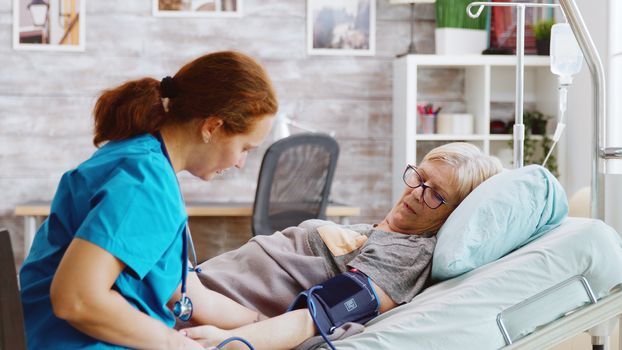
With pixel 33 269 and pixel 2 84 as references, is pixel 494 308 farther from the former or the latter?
pixel 2 84

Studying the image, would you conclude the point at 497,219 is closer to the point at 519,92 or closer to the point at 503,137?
the point at 519,92

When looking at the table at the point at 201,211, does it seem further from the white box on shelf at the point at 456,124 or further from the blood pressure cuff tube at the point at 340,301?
the blood pressure cuff tube at the point at 340,301

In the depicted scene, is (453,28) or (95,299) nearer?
(95,299)

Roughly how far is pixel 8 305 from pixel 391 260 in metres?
0.87

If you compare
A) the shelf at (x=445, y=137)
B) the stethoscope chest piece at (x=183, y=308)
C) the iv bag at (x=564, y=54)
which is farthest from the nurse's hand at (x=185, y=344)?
the shelf at (x=445, y=137)

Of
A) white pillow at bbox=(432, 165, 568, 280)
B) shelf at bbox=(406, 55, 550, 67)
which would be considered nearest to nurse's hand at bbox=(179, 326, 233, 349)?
white pillow at bbox=(432, 165, 568, 280)

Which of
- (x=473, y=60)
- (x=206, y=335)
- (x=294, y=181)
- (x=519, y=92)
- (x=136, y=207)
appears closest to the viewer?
(x=136, y=207)

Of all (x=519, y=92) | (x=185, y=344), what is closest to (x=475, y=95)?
(x=519, y=92)

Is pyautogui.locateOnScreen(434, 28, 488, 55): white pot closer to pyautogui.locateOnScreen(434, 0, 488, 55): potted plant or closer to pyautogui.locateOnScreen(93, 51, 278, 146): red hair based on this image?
pyautogui.locateOnScreen(434, 0, 488, 55): potted plant

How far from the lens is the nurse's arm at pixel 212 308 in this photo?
1.81 meters

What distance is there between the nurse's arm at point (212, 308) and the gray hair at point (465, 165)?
22.5 inches

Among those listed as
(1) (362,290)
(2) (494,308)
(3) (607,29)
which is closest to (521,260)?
(2) (494,308)

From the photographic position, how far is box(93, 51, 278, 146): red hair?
59.1 inches

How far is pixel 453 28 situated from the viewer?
4414mm
